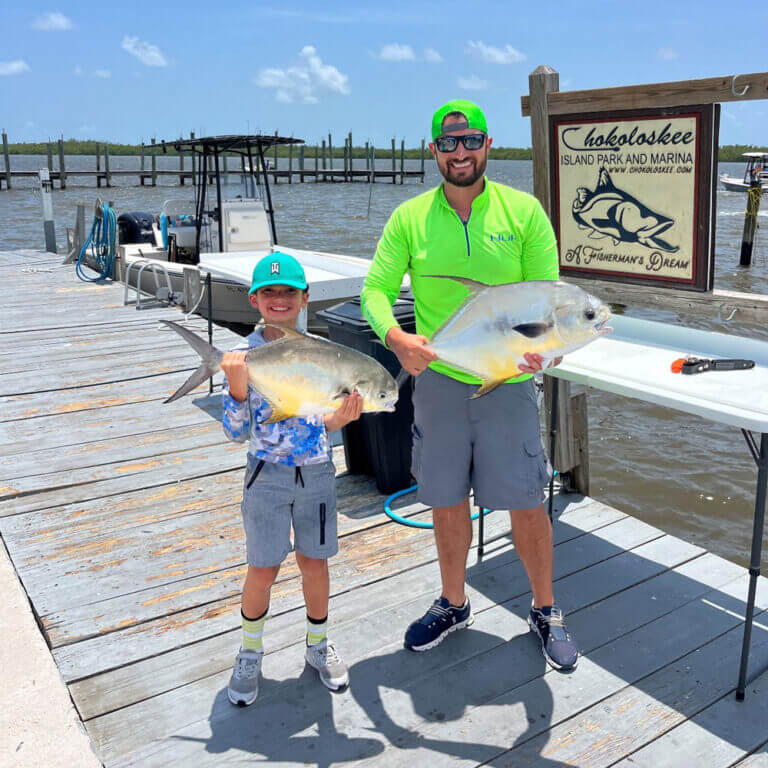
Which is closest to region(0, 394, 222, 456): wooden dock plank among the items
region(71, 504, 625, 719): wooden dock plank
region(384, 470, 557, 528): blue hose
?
region(384, 470, 557, 528): blue hose

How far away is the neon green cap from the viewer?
94.5 inches

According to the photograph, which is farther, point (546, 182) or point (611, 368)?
point (546, 182)

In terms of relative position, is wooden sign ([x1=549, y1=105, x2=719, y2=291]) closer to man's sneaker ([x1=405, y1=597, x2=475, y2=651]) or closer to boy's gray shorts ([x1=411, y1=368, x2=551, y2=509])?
boy's gray shorts ([x1=411, y1=368, x2=551, y2=509])

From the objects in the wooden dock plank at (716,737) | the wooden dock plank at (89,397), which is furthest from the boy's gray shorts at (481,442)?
the wooden dock plank at (89,397)

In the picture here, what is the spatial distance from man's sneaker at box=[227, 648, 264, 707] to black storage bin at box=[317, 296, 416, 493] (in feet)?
5.43

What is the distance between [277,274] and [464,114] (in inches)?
31.6

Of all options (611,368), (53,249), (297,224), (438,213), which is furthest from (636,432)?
(297,224)

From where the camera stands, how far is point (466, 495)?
8.96 ft

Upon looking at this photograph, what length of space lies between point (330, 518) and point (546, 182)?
2155mm

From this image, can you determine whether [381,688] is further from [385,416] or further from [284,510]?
[385,416]

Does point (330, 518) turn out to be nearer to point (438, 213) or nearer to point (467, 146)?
point (438, 213)

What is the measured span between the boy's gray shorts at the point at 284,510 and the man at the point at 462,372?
42 cm

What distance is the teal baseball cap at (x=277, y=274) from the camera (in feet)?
7.63

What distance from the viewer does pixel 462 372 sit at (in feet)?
8.28
